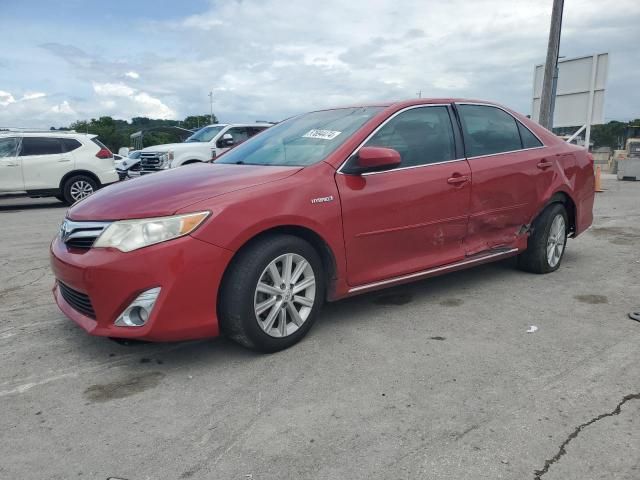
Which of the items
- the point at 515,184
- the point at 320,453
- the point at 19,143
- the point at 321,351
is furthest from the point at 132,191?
the point at 19,143

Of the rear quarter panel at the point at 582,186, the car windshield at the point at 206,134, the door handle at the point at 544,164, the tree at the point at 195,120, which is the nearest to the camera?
the door handle at the point at 544,164

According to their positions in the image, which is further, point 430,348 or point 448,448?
point 430,348

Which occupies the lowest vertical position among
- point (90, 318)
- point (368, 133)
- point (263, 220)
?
point (90, 318)

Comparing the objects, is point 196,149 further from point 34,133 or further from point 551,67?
point 551,67

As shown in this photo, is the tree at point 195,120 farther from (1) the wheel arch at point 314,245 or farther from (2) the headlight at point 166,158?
(1) the wheel arch at point 314,245

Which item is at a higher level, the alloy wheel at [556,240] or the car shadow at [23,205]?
the alloy wheel at [556,240]

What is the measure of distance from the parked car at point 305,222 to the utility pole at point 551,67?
385 inches

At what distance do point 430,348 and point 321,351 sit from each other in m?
0.69

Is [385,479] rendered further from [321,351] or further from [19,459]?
[19,459]

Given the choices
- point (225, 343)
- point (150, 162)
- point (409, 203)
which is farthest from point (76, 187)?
point (409, 203)

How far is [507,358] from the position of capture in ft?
10.6

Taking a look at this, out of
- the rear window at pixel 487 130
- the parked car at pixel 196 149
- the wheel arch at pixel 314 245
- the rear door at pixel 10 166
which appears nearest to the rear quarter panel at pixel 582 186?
the rear window at pixel 487 130

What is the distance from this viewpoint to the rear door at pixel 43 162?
11406 millimetres

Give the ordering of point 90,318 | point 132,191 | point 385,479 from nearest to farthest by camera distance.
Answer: point 385,479, point 90,318, point 132,191
